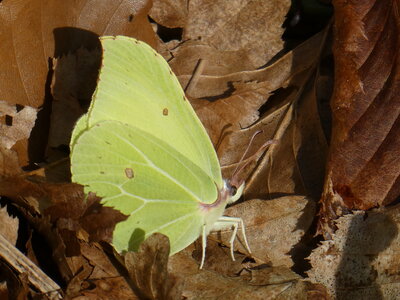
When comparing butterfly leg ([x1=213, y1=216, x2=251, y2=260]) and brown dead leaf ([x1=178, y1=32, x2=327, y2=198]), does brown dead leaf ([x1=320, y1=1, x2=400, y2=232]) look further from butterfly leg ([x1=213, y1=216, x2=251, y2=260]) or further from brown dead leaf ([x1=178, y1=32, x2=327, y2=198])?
butterfly leg ([x1=213, y1=216, x2=251, y2=260])

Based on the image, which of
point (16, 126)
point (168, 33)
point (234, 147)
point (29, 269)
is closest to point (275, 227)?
point (234, 147)

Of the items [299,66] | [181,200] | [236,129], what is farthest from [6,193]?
[299,66]

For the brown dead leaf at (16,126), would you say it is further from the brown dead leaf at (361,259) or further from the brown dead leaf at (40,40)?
the brown dead leaf at (361,259)

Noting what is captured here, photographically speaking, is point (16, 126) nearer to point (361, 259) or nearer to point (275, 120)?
point (275, 120)

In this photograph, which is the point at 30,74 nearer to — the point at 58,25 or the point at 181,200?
the point at 58,25

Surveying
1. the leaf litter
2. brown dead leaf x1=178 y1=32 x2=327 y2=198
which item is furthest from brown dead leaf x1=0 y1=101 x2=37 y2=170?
brown dead leaf x1=178 y1=32 x2=327 y2=198

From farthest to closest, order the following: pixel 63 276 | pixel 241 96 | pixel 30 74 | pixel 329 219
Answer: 1. pixel 241 96
2. pixel 30 74
3. pixel 329 219
4. pixel 63 276
